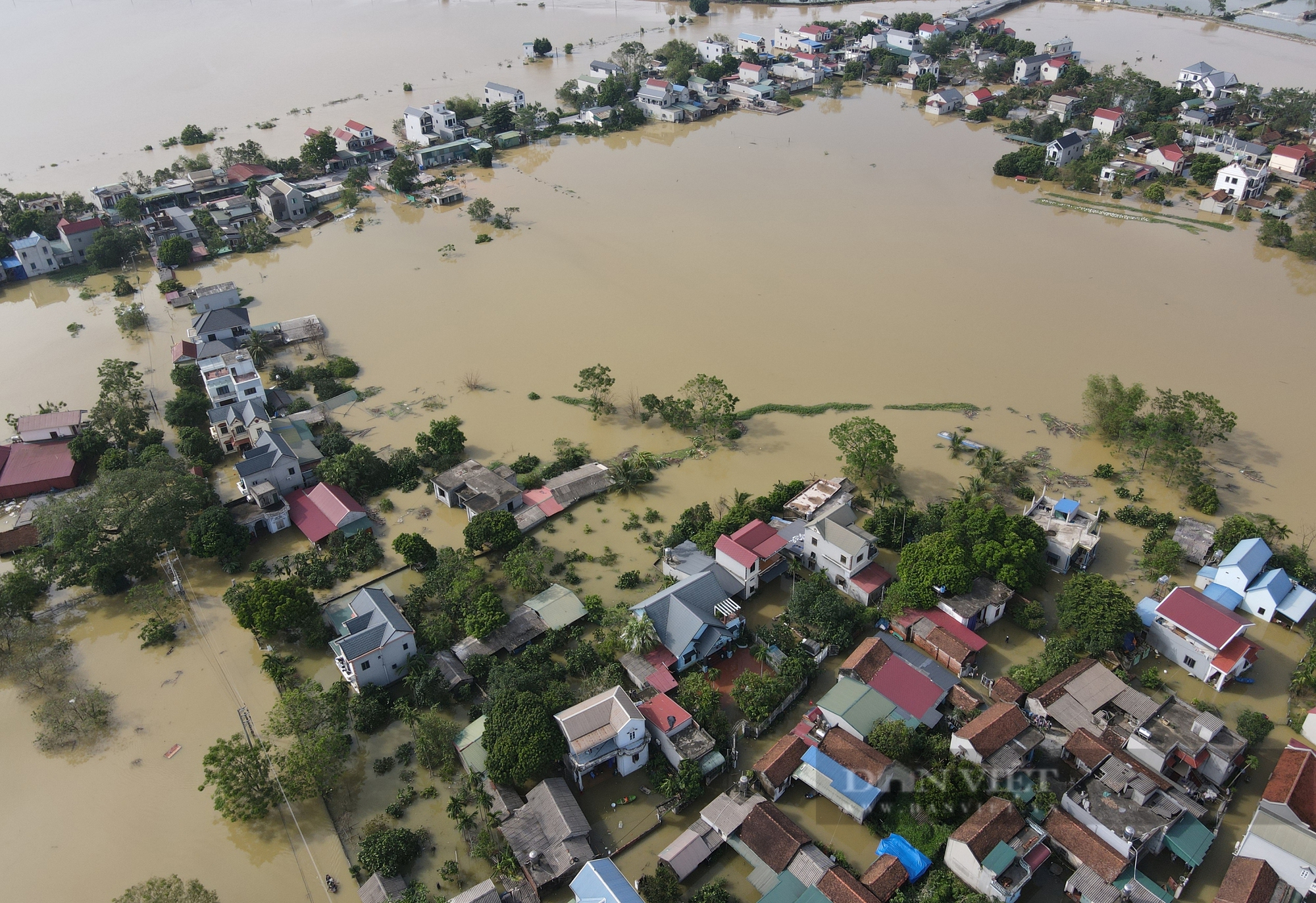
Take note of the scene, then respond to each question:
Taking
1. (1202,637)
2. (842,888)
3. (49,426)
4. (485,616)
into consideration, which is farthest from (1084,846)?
(49,426)

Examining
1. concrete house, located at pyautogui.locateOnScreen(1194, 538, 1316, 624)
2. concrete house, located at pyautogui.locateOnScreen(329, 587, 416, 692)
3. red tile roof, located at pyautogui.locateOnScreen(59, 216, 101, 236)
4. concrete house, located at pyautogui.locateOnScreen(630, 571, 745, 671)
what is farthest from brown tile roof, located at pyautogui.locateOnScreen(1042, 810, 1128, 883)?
red tile roof, located at pyautogui.locateOnScreen(59, 216, 101, 236)

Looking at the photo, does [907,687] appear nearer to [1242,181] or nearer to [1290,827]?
[1290,827]

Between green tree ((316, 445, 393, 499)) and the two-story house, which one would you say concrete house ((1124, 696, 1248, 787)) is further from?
the two-story house

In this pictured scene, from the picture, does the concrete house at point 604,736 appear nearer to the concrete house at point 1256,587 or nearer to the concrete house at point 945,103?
the concrete house at point 1256,587

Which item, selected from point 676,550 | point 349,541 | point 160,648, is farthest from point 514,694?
point 160,648

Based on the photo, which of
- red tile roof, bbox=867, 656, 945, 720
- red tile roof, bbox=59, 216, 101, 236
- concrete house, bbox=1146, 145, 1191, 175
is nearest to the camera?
red tile roof, bbox=867, 656, 945, 720

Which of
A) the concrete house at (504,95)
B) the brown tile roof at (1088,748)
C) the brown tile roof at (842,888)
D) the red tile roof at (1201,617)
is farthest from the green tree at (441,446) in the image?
the concrete house at (504,95)
